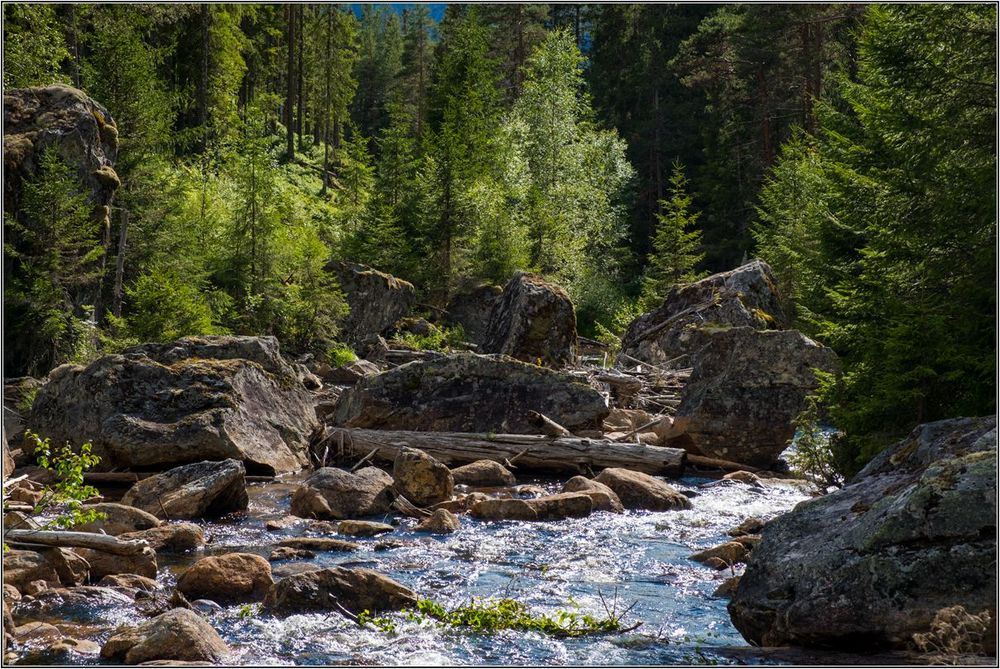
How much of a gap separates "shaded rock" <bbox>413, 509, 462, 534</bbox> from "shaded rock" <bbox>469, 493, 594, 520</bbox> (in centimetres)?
60

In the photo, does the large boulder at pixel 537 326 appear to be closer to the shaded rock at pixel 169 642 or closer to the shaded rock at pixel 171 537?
the shaded rock at pixel 171 537

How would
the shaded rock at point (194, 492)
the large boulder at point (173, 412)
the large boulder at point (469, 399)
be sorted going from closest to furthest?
the shaded rock at point (194, 492) → the large boulder at point (173, 412) → the large boulder at point (469, 399)

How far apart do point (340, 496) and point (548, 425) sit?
4.91m

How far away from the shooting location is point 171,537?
1071 centimetres

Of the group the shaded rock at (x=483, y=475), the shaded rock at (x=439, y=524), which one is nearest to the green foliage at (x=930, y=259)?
the shaded rock at (x=483, y=475)

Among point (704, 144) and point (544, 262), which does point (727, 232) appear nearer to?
point (704, 144)

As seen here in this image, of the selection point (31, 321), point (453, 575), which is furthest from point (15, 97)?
point (453, 575)

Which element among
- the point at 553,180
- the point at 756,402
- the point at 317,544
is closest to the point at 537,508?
the point at 317,544

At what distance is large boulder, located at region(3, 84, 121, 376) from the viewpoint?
→ 19891 mm

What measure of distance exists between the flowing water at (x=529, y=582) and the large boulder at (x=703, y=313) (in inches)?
467

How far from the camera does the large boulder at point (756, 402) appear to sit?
16.6 m

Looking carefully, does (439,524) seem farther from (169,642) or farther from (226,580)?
(169,642)

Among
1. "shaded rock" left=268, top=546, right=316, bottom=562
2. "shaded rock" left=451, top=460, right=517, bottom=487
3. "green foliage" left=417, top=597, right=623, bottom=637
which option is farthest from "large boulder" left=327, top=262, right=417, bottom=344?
"green foliage" left=417, top=597, right=623, bottom=637

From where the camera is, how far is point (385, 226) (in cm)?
3362
